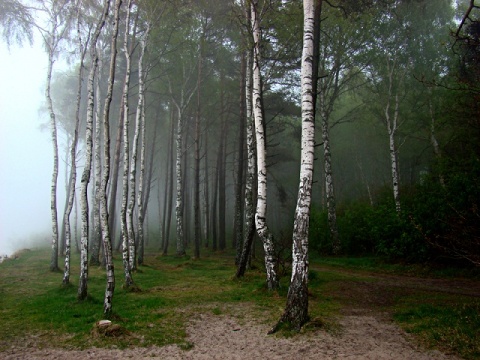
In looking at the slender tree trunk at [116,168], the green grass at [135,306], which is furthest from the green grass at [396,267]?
the slender tree trunk at [116,168]

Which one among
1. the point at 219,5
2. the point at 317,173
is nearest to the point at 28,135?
the point at 317,173

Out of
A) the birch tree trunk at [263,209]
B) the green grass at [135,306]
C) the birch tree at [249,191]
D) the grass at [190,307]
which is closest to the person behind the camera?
the grass at [190,307]

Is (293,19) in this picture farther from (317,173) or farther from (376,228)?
(317,173)

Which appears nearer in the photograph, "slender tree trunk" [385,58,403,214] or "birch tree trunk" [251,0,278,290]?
"birch tree trunk" [251,0,278,290]

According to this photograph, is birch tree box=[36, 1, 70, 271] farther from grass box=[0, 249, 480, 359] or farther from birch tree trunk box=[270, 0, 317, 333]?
birch tree trunk box=[270, 0, 317, 333]

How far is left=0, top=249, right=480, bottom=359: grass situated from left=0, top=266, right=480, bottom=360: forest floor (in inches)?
5.8

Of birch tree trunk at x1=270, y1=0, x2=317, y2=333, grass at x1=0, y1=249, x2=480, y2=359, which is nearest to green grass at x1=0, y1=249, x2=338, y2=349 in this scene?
grass at x1=0, y1=249, x2=480, y2=359

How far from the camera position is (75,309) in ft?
26.9

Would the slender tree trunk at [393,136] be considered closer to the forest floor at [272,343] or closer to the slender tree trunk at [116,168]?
the forest floor at [272,343]

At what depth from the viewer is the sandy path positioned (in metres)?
5.24

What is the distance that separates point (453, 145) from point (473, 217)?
5308 millimetres

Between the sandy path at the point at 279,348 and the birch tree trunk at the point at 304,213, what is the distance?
18.1 inches

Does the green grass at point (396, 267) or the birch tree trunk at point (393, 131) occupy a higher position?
the birch tree trunk at point (393, 131)

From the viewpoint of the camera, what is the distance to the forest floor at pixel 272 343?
5.31m
